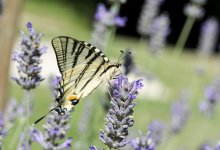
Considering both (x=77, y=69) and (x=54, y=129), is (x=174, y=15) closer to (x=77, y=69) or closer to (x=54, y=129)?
(x=77, y=69)

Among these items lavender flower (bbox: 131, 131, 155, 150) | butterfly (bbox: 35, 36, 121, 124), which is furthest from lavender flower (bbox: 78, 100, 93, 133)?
lavender flower (bbox: 131, 131, 155, 150)

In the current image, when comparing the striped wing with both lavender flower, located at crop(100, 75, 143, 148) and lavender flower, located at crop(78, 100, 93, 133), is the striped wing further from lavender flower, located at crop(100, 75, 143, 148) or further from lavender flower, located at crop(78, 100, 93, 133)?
lavender flower, located at crop(78, 100, 93, 133)

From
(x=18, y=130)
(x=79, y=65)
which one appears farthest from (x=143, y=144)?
(x=18, y=130)

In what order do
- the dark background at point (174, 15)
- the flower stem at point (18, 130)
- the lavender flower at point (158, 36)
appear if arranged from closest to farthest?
the flower stem at point (18, 130)
the lavender flower at point (158, 36)
the dark background at point (174, 15)

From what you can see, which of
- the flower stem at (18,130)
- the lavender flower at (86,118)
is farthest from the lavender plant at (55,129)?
the lavender flower at (86,118)

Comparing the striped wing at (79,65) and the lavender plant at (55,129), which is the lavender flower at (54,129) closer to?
the lavender plant at (55,129)

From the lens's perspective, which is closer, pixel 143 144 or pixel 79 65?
pixel 143 144

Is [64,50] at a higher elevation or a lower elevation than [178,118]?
lower

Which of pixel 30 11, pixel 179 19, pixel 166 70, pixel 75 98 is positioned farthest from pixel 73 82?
pixel 179 19

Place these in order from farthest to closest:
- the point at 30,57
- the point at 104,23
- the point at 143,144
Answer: the point at 104,23 → the point at 30,57 → the point at 143,144
